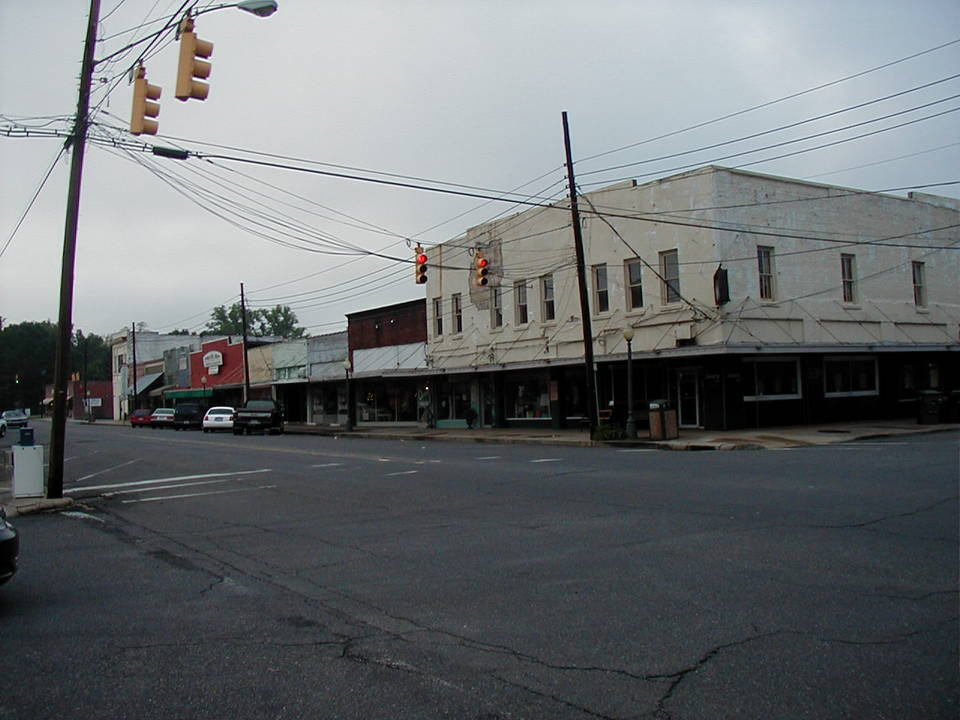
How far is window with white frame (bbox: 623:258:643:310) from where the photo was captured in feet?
98.6

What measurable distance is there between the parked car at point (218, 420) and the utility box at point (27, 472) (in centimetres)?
3397

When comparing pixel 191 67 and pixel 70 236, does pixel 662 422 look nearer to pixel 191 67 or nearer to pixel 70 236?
pixel 70 236

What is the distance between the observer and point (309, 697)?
16.3ft

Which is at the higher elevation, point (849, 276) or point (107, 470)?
point (849, 276)

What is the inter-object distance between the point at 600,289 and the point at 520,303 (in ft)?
16.2

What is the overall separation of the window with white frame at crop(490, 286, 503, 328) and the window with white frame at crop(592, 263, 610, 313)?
5987 millimetres

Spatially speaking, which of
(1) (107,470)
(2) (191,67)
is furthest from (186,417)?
(2) (191,67)

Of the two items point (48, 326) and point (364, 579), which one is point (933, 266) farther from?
point (48, 326)

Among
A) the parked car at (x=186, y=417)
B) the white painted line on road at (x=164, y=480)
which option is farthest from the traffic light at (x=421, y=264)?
the parked car at (x=186, y=417)

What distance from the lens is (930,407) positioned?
27500 mm

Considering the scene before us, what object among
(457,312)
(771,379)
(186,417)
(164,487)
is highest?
(457,312)

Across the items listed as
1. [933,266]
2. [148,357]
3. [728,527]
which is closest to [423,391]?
[933,266]

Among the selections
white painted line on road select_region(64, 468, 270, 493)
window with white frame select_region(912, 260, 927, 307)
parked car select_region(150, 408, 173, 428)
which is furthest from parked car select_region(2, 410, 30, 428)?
window with white frame select_region(912, 260, 927, 307)

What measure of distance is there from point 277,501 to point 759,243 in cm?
1986
